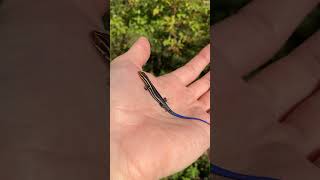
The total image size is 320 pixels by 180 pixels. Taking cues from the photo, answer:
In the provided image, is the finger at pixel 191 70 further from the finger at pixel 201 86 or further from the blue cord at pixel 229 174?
the blue cord at pixel 229 174

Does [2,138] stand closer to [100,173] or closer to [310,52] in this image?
[100,173]

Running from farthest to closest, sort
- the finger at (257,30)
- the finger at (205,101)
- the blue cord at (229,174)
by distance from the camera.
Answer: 1. the finger at (205,101)
2. the finger at (257,30)
3. the blue cord at (229,174)

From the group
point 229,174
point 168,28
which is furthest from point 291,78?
point 168,28

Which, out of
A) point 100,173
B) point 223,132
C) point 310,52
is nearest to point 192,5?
point 310,52

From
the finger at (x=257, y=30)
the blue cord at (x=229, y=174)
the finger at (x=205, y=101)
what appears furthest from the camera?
the finger at (x=205, y=101)

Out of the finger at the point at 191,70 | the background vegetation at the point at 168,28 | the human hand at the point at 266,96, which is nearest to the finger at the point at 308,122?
the human hand at the point at 266,96

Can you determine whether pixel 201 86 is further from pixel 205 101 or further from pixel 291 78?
pixel 291 78

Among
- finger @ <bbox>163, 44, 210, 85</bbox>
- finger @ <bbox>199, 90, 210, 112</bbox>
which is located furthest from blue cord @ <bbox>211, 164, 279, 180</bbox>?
finger @ <bbox>163, 44, 210, 85</bbox>
